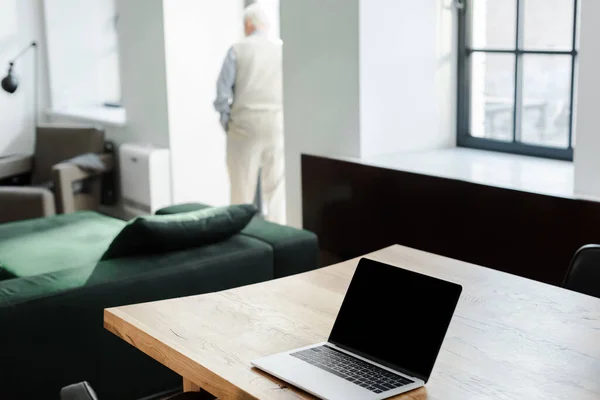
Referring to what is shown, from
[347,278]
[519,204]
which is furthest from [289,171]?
[347,278]

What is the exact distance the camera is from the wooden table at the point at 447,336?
1.86 meters

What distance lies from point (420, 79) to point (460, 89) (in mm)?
262

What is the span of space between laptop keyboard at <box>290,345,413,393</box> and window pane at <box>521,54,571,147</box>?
256cm

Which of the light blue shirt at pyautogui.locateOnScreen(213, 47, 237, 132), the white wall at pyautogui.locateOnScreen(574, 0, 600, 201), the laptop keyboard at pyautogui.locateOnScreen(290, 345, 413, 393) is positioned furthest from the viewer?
the light blue shirt at pyautogui.locateOnScreen(213, 47, 237, 132)

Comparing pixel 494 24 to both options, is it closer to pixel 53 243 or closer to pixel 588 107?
pixel 588 107

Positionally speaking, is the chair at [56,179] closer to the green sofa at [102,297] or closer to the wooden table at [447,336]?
the green sofa at [102,297]

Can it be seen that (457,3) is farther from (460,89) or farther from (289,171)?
(289,171)

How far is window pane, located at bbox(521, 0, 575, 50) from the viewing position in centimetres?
408

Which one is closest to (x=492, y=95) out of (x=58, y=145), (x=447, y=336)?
(x=447, y=336)

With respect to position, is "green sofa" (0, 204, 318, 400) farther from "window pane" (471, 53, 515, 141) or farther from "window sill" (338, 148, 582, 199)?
"window pane" (471, 53, 515, 141)

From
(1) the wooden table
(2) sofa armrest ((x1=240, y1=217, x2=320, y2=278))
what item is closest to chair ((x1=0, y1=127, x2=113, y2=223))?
(2) sofa armrest ((x1=240, y1=217, x2=320, y2=278))

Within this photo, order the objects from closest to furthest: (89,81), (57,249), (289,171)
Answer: (57,249) → (289,171) → (89,81)

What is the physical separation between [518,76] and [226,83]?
1.88 meters

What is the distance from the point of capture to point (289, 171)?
4.95 meters
